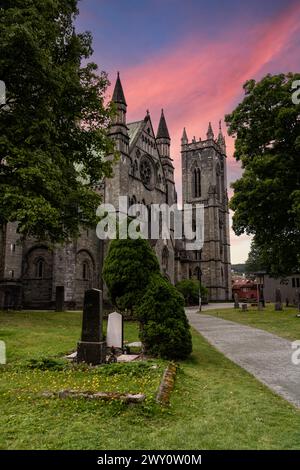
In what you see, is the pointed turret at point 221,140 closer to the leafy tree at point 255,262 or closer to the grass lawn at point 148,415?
the leafy tree at point 255,262

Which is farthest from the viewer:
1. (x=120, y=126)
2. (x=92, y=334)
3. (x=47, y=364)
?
(x=120, y=126)

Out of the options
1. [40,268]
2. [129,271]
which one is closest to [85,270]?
[40,268]

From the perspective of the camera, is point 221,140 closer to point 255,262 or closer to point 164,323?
point 255,262

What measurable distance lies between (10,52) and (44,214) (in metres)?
7.27

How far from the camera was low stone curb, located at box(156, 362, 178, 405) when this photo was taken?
6.32m

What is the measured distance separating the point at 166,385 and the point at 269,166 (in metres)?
17.9

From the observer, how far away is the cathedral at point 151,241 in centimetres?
3238

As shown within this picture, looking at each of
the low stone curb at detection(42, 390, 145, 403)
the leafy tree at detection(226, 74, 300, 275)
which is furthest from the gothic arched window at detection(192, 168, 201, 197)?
the low stone curb at detection(42, 390, 145, 403)

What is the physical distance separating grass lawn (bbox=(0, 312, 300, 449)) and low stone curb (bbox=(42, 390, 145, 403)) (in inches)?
3.9

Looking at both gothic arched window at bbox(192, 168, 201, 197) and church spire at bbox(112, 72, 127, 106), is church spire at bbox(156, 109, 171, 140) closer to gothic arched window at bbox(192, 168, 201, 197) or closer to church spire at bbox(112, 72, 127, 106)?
church spire at bbox(112, 72, 127, 106)

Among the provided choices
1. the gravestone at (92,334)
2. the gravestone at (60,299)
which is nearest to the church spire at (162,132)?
the gravestone at (60,299)

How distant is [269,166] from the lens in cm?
2222
